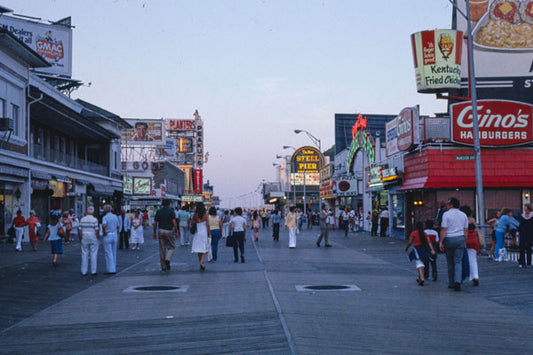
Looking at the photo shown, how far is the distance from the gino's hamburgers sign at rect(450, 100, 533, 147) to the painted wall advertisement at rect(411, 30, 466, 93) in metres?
1.20

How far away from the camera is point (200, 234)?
1650 cm

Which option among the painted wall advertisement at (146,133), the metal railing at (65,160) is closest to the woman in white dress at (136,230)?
the metal railing at (65,160)

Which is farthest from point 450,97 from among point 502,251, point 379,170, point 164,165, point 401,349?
point 164,165

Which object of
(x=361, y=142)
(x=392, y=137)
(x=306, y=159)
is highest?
(x=306, y=159)

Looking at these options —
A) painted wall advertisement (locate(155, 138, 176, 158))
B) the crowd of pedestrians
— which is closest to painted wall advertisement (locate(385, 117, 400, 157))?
the crowd of pedestrians

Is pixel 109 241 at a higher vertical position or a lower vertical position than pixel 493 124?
lower

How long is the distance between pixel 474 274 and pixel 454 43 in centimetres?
1679

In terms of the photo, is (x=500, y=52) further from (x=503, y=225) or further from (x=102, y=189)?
(x=102, y=189)

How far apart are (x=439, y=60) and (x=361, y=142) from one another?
16.0 meters

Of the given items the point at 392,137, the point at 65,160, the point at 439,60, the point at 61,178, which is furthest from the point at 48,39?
the point at 439,60

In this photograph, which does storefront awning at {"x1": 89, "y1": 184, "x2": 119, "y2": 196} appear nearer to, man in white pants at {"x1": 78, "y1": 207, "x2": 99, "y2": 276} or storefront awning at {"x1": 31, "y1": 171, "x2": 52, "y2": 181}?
storefront awning at {"x1": 31, "y1": 171, "x2": 52, "y2": 181}

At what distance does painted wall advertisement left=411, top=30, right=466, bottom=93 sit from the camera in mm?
27297

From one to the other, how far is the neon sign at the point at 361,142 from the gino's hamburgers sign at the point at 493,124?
11956 millimetres

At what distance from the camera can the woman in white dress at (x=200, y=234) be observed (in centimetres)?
1634
